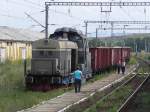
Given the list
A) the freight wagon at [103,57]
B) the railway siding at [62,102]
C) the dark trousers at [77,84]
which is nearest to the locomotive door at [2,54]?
the freight wagon at [103,57]

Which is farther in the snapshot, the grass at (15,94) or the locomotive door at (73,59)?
the locomotive door at (73,59)

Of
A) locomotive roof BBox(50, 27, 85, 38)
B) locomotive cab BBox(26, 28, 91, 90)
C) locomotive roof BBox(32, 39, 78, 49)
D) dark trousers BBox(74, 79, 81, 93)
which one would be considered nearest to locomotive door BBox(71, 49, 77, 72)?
locomotive roof BBox(50, 27, 85, 38)

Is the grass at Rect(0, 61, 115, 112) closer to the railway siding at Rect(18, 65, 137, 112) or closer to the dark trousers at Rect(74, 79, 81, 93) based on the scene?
the railway siding at Rect(18, 65, 137, 112)

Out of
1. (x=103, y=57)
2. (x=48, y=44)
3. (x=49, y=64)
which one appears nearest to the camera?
(x=49, y=64)

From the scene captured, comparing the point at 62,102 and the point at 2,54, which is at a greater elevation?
the point at 2,54

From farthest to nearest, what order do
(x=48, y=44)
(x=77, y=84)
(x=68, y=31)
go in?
(x=68, y=31), (x=48, y=44), (x=77, y=84)

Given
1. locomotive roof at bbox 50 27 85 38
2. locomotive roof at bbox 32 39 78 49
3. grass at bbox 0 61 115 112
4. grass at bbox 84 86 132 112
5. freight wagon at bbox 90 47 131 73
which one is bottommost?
grass at bbox 84 86 132 112

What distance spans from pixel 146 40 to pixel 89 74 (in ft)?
453

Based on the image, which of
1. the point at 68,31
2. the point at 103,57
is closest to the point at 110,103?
the point at 68,31

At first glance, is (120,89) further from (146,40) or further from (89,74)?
(146,40)

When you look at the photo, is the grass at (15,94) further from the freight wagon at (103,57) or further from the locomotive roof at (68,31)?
the freight wagon at (103,57)

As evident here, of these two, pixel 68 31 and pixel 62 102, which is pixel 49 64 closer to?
pixel 68 31

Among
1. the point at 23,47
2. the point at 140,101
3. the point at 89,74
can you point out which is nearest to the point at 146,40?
the point at 23,47

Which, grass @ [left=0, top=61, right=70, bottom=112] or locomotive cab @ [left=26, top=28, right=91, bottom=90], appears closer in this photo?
grass @ [left=0, top=61, right=70, bottom=112]
